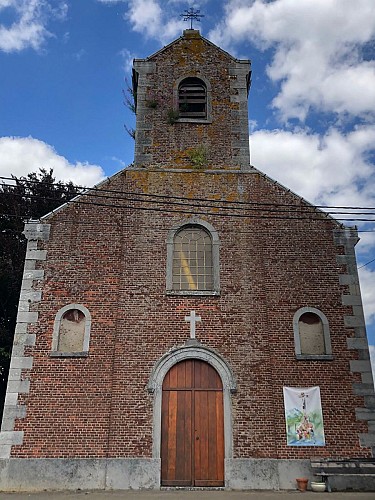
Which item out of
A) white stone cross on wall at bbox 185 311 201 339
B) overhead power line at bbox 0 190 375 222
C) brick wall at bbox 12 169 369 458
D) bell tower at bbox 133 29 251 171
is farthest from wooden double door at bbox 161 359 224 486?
bell tower at bbox 133 29 251 171

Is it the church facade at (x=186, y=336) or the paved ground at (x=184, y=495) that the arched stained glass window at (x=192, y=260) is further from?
the paved ground at (x=184, y=495)

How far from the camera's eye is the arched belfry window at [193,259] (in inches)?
492

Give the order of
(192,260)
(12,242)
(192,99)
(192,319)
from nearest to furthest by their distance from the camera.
Answer: (192,319) → (192,260) → (192,99) → (12,242)

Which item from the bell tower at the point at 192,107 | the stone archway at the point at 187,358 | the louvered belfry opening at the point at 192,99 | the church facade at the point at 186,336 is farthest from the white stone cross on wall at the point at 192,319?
the louvered belfry opening at the point at 192,99

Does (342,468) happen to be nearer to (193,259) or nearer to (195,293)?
(195,293)

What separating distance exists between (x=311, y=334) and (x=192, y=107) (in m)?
7.59

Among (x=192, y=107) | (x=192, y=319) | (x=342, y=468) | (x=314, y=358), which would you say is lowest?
(x=342, y=468)

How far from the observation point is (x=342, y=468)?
10.6 m

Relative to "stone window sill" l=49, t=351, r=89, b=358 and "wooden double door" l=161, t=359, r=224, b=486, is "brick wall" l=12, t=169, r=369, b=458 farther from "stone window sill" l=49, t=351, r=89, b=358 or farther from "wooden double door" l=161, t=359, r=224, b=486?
"wooden double door" l=161, t=359, r=224, b=486

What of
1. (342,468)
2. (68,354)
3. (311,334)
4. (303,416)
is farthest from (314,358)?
(68,354)

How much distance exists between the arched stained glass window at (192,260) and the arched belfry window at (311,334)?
2385 millimetres

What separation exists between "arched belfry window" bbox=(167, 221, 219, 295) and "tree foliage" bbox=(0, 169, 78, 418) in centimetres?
498

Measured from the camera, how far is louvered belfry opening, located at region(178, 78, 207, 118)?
14.8 m

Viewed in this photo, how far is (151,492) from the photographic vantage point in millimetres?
10305
